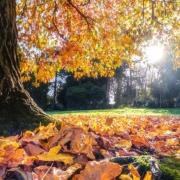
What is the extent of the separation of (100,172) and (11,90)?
2.96 meters

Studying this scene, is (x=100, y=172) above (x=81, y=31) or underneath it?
underneath

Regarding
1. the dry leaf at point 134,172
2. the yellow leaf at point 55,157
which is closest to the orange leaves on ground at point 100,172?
the dry leaf at point 134,172

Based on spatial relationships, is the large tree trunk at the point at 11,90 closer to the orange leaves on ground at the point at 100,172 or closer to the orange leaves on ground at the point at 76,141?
the orange leaves on ground at the point at 76,141

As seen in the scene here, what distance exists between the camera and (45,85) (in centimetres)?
5172

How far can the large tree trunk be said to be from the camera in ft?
13.6

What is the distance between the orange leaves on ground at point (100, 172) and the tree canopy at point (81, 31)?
9485mm

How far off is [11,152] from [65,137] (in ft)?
1.65

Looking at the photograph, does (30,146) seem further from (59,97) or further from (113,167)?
(59,97)

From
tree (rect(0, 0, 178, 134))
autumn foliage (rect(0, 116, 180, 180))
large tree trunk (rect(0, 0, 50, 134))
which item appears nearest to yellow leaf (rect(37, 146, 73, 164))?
autumn foliage (rect(0, 116, 180, 180))

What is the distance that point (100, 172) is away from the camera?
5.36 feet

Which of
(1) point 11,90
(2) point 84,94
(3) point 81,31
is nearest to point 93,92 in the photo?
(2) point 84,94

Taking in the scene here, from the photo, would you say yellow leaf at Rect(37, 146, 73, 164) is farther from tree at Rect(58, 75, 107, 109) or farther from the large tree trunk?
tree at Rect(58, 75, 107, 109)

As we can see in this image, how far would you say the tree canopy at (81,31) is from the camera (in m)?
11.4

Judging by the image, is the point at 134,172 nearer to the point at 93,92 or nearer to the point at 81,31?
the point at 81,31
